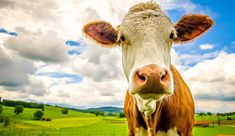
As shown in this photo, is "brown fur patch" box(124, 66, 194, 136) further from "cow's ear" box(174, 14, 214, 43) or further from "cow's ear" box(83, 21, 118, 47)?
"cow's ear" box(83, 21, 118, 47)

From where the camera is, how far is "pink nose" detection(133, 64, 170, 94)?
3879 mm

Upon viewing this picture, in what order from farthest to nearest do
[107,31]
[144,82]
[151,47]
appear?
[107,31], [151,47], [144,82]

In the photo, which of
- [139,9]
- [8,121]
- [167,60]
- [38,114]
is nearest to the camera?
[167,60]

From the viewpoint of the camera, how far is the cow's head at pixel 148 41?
402 cm

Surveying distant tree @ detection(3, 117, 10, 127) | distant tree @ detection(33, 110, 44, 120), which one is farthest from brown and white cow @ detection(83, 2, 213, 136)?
distant tree @ detection(33, 110, 44, 120)

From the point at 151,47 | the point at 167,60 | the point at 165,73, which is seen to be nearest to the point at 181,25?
the point at 167,60

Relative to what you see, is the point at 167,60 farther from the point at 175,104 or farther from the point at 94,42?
the point at 94,42

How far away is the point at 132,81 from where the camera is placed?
419cm

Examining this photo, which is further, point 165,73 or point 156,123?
point 156,123

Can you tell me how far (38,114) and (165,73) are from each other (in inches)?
3006

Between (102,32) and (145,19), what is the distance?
1.24 m

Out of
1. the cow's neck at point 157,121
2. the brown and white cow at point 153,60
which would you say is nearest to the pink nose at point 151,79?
the brown and white cow at point 153,60

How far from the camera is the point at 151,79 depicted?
12.7 feet

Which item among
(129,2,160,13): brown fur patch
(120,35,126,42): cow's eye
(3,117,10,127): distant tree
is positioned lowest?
(3,117,10,127): distant tree
